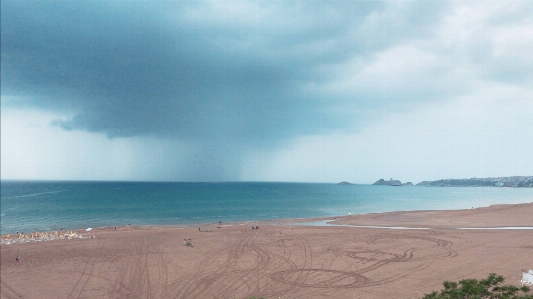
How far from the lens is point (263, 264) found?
20672 mm

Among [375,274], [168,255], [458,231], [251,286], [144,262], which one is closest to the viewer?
[251,286]

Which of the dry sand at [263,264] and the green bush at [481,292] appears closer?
the green bush at [481,292]

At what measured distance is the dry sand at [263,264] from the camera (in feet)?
53.9

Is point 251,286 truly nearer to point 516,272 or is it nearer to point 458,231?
point 516,272

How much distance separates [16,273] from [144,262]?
25.4 ft

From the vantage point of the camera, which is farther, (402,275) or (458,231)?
(458,231)

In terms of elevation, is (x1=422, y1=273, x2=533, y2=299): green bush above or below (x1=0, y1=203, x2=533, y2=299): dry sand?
above

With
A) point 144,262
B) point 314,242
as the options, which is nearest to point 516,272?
point 314,242

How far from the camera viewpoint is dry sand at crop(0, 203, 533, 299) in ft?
53.9

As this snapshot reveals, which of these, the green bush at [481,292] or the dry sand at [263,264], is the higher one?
the green bush at [481,292]

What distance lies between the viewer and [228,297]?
51.0 feet

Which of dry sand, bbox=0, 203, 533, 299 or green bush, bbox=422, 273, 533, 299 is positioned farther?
dry sand, bbox=0, 203, 533, 299

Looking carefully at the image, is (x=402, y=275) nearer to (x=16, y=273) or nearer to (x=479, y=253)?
(x=479, y=253)

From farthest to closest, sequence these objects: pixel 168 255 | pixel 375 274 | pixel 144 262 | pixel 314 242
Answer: pixel 314 242, pixel 168 255, pixel 144 262, pixel 375 274
